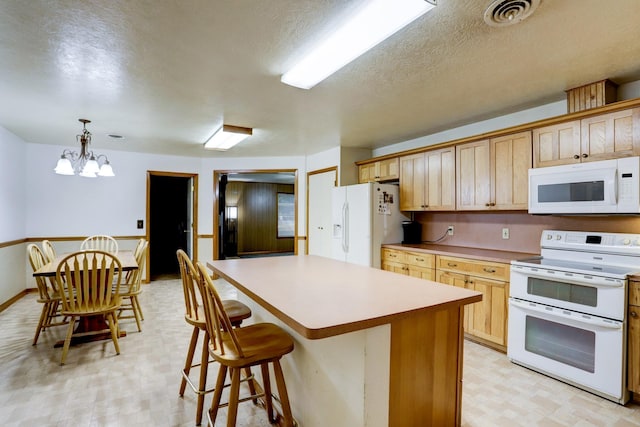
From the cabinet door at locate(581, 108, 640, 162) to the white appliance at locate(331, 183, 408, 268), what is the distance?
6.70 feet

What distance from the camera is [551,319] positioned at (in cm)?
239

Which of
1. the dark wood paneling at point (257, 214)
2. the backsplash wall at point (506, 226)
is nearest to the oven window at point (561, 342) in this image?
the backsplash wall at point (506, 226)

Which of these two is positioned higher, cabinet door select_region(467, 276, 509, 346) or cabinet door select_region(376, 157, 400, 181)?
cabinet door select_region(376, 157, 400, 181)

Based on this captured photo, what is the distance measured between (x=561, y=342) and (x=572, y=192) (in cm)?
115

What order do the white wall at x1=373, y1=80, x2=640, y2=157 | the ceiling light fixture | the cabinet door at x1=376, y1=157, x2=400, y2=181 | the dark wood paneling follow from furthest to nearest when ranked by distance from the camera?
the dark wood paneling < the cabinet door at x1=376, y1=157, x2=400, y2=181 < the ceiling light fixture < the white wall at x1=373, y1=80, x2=640, y2=157

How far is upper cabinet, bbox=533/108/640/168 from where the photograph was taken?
2.23m

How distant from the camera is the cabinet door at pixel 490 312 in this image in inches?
109

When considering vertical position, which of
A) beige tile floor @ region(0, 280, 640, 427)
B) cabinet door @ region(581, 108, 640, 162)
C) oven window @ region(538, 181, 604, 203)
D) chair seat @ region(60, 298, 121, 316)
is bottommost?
beige tile floor @ region(0, 280, 640, 427)

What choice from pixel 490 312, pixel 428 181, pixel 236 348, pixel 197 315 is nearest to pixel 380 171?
pixel 428 181

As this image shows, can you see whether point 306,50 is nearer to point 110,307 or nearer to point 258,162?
point 110,307

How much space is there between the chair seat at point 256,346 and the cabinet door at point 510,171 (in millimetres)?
2495

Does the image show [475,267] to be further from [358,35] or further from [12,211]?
[12,211]

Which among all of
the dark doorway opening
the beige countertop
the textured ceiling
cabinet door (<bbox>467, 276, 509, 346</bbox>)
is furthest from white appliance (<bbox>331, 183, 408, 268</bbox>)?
the dark doorway opening

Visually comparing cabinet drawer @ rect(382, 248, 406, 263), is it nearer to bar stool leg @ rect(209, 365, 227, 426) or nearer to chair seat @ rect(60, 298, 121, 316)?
bar stool leg @ rect(209, 365, 227, 426)
